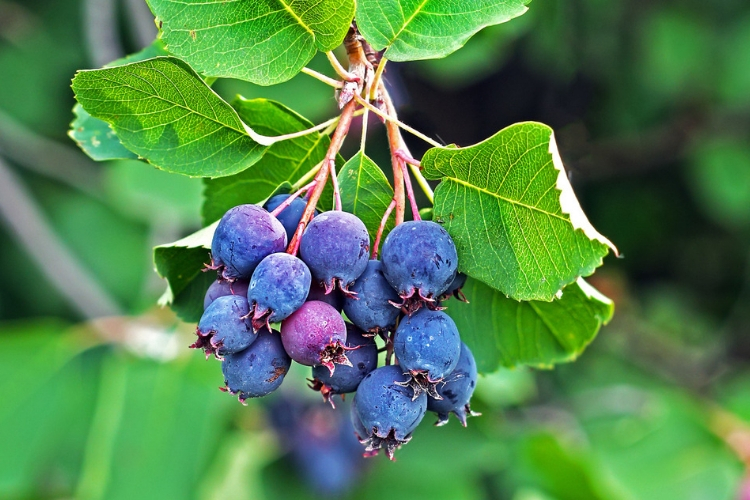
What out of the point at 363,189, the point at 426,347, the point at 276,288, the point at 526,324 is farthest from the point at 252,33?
the point at 526,324

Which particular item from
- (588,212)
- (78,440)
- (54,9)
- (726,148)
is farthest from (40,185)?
(726,148)

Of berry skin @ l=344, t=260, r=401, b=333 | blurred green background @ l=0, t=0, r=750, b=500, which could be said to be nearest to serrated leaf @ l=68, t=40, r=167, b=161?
berry skin @ l=344, t=260, r=401, b=333

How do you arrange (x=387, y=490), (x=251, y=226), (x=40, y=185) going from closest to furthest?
(x=251, y=226)
(x=387, y=490)
(x=40, y=185)

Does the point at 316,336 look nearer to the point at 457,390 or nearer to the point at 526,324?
the point at 457,390

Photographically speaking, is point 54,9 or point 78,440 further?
point 54,9

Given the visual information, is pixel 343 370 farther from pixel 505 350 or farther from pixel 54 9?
pixel 54 9

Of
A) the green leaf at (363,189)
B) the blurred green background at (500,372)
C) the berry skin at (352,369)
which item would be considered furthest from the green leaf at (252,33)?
the blurred green background at (500,372)

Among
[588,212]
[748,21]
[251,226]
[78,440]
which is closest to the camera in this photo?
[251,226]
